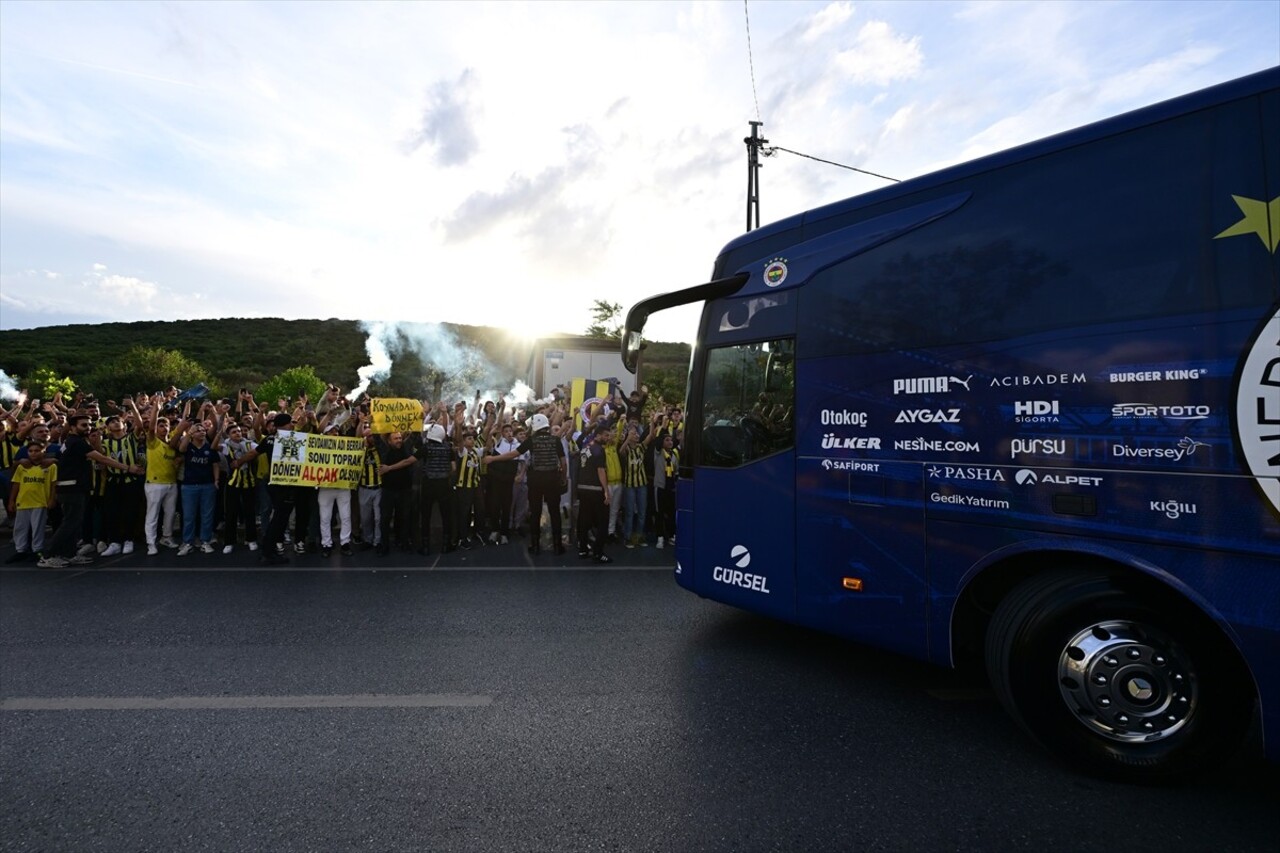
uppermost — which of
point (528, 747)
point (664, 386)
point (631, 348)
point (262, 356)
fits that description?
point (262, 356)

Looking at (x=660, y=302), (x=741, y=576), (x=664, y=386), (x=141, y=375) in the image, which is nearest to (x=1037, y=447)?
(x=741, y=576)

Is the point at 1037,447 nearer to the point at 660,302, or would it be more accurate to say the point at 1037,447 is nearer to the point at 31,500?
the point at 660,302

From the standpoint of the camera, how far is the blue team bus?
2834 mm

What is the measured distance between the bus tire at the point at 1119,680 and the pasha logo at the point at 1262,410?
0.69 meters

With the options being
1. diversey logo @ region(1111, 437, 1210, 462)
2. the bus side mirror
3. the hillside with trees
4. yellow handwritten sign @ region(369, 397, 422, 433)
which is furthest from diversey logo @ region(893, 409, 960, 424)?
the hillside with trees

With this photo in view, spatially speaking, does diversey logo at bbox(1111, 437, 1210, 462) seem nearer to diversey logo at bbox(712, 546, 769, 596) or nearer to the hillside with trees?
diversey logo at bbox(712, 546, 769, 596)

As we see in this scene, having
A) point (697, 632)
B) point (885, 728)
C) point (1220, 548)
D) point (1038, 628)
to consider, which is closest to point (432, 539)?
point (697, 632)

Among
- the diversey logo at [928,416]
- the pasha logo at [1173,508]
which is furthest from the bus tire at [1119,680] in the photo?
the diversey logo at [928,416]

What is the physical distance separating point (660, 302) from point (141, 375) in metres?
58.4

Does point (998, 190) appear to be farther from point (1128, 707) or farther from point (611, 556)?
point (611, 556)

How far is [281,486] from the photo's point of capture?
878 centimetres

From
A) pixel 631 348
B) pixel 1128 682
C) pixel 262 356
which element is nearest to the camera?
pixel 1128 682

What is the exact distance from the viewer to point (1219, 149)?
296cm

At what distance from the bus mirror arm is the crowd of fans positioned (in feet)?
9.91
